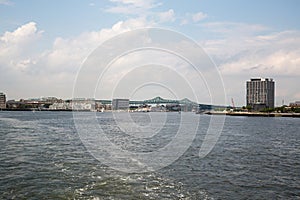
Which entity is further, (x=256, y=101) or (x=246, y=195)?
(x=256, y=101)

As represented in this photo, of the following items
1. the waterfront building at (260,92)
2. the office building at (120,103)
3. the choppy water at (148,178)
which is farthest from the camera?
the waterfront building at (260,92)

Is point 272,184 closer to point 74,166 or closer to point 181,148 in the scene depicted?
point 74,166

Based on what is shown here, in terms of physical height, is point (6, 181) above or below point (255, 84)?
below

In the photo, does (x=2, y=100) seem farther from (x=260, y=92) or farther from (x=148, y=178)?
(x=148, y=178)

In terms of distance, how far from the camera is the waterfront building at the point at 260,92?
574ft

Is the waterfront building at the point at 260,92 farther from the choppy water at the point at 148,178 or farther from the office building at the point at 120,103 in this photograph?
the choppy water at the point at 148,178

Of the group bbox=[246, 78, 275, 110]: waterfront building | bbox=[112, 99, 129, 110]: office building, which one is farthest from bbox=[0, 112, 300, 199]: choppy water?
bbox=[246, 78, 275, 110]: waterfront building

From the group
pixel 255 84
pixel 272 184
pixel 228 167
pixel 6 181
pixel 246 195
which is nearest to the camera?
pixel 246 195

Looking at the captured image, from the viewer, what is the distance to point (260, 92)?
582 ft

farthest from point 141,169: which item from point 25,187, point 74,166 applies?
point 25,187

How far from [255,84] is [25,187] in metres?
178

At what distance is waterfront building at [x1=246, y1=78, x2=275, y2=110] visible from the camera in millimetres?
174875

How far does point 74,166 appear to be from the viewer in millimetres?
16266

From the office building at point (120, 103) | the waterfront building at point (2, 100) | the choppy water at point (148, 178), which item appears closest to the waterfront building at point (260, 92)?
the office building at point (120, 103)
